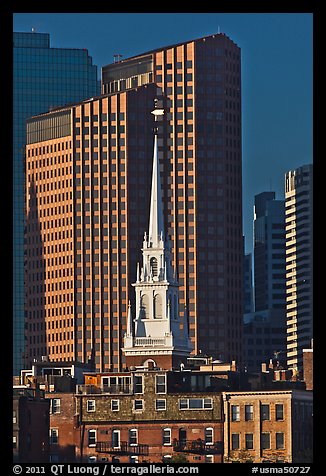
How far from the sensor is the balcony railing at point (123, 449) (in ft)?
492

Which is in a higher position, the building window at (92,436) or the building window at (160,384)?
the building window at (160,384)

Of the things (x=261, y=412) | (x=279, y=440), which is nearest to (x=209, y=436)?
(x=261, y=412)

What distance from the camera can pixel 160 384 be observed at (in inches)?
6181

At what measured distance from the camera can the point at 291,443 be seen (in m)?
140

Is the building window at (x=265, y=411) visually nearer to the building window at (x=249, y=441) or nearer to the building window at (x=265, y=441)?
the building window at (x=249, y=441)

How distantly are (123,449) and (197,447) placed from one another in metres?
6.08

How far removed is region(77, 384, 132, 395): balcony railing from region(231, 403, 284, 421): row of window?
12551 mm

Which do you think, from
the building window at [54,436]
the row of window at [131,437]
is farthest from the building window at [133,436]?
the building window at [54,436]

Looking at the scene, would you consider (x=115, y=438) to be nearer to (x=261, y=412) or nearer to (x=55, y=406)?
(x=55, y=406)

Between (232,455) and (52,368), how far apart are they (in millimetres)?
45888

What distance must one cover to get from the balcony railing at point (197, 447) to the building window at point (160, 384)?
6351 millimetres

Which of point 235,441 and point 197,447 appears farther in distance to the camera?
point 197,447
